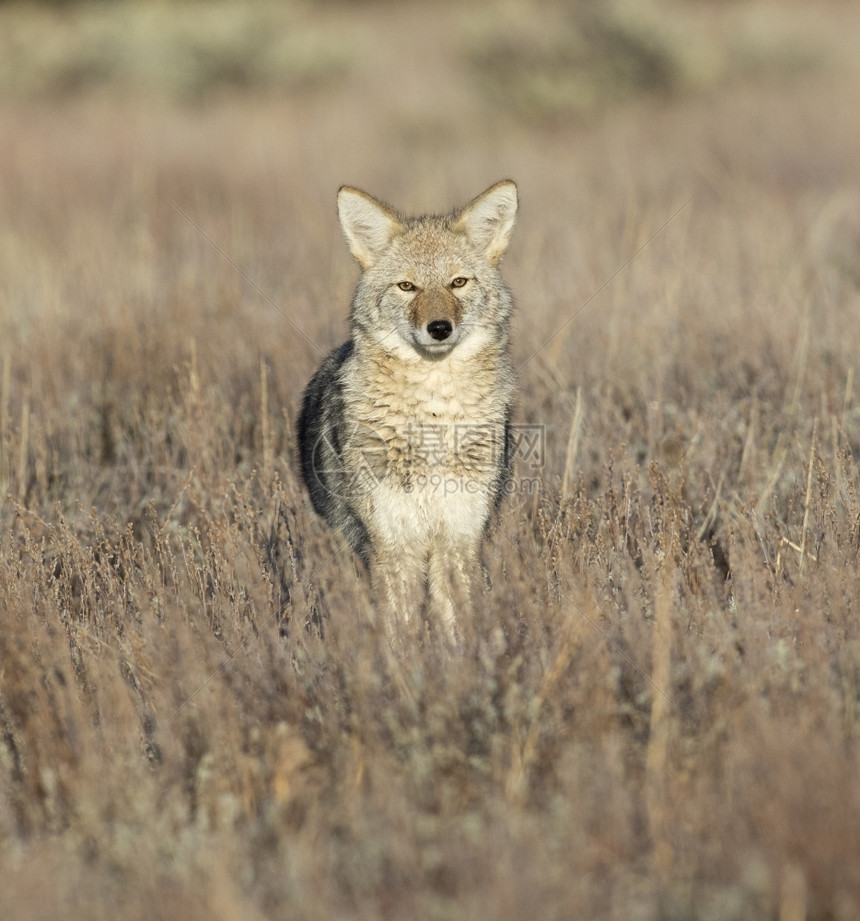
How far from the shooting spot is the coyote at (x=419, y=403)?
11.7 feet

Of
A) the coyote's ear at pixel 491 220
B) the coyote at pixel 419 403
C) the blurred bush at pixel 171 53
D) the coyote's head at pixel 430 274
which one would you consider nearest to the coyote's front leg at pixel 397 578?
the coyote at pixel 419 403

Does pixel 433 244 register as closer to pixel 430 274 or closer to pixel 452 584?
pixel 430 274

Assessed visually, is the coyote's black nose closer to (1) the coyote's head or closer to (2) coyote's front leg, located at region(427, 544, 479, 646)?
(1) the coyote's head

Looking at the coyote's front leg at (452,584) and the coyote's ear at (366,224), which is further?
the coyote's ear at (366,224)

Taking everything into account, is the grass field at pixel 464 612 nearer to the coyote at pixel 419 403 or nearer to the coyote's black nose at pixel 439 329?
the coyote at pixel 419 403

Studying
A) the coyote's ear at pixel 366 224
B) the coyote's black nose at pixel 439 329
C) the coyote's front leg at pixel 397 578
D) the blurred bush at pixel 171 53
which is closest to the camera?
the coyote's front leg at pixel 397 578

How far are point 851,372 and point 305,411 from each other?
247 cm

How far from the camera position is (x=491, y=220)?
4129mm

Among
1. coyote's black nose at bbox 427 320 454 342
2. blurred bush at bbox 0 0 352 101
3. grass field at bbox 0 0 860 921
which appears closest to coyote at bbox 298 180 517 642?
coyote's black nose at bbox 427 320 454 342

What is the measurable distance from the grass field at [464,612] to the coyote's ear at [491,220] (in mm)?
695

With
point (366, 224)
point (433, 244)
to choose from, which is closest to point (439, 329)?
point (433, 244)

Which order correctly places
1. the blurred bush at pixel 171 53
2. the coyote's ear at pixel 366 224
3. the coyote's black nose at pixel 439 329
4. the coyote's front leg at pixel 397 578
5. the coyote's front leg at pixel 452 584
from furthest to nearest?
1. the blurred bush at pixel 171 53
2. the coyote's ear at pixel 366 224
3. the coyote's black nose at pixel 439 329
4. the coyote's front leg at pixel 397 578
5. the coyote's front leg at pixel 452 584

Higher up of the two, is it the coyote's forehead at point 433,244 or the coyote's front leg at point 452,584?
the coyote's forehead at point 433,244

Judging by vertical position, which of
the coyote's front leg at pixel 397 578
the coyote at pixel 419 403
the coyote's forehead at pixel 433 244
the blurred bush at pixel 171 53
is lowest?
the coyote's front leg at pixel 397 578
